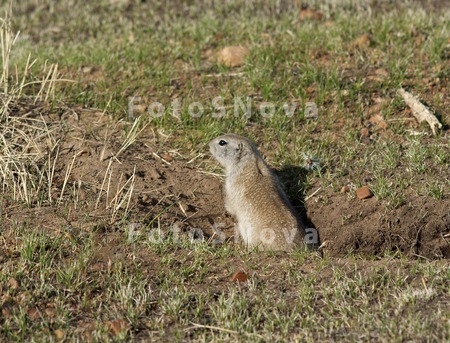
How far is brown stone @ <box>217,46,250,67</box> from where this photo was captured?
27.7 ft

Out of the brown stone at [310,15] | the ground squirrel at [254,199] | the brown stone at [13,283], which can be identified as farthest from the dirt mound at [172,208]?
the brown stone at [310,15]

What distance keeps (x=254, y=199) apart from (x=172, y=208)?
73cm

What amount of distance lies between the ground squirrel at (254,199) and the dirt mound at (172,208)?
0.78 feet

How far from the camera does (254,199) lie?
6441 millimetres

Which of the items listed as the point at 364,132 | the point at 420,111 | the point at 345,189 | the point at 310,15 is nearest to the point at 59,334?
the point at 345,189

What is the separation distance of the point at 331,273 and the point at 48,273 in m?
2.04

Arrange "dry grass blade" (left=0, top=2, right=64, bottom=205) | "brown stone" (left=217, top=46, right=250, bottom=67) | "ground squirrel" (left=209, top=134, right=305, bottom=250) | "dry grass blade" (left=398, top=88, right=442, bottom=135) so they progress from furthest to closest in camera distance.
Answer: "brown stone" (left=217, top=46, right=250, bottom=67), "dry grass blade" (left=398, top=88, right=442, bottom=135), "dry grass blade" (left=0, top=2, right=64, bottom=205), "ground squirrel" (left=209, top=134, right=305, bottom=250)

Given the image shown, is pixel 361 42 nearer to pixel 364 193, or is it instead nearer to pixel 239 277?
pixel 364 193

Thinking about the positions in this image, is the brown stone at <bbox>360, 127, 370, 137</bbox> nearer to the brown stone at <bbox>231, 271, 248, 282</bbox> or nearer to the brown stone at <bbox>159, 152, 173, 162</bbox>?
the brown stone at <bbox>159, 152, 173, 162</bbox>

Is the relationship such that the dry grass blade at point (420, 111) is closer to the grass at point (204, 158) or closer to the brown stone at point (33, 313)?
the grass at point (204, 158)

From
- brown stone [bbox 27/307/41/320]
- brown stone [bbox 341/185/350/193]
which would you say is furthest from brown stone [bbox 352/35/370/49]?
brown stone [bbox 27/307/41/320]

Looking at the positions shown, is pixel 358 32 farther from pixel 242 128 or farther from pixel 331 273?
pixel 331 273

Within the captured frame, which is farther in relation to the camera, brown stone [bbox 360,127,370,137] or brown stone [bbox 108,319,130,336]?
brown stone [bbox 360,127,370,137]

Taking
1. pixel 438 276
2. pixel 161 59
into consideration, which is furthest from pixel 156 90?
pixel 438 276
